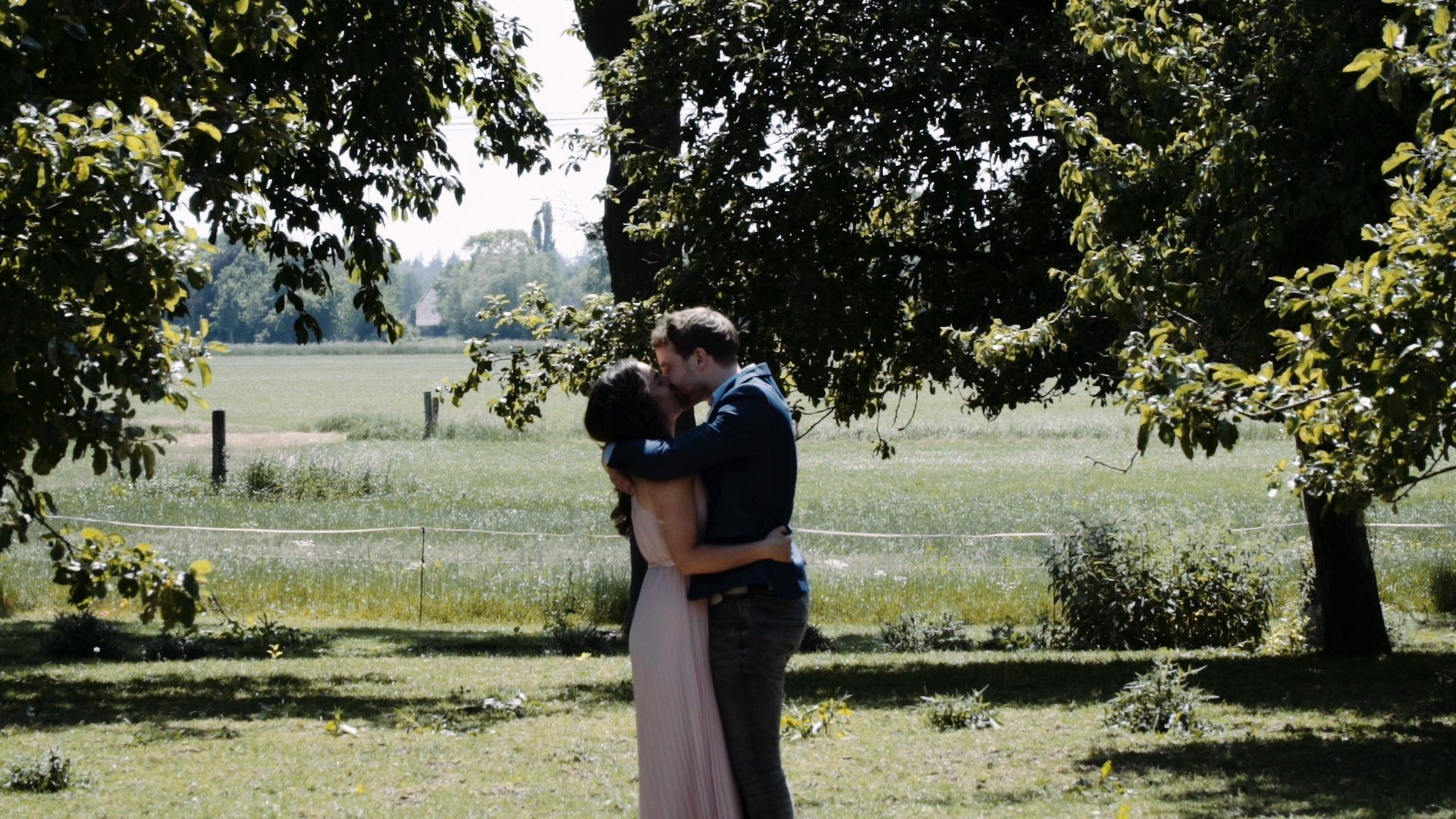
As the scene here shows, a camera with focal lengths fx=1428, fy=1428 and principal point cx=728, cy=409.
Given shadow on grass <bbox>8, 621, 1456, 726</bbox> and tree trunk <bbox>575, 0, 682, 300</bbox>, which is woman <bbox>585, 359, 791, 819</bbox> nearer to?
shadow on grass <bbox>8, 621, 1456, 726</bbox>

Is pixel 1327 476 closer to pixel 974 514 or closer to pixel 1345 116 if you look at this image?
pixel 1345 116

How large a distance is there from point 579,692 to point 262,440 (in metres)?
42.5

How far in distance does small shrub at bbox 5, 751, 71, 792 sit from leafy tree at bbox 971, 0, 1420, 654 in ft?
16.8

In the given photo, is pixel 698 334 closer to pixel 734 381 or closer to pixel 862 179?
pixel 734 381

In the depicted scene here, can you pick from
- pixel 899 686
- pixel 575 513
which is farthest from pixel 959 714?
pixel 575 513

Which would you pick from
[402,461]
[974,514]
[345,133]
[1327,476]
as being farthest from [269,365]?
[1327,476]

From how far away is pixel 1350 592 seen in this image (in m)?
11.5

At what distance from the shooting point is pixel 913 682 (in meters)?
10.7

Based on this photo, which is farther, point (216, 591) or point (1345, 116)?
point (216, 591)

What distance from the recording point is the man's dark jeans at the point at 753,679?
13.7ft

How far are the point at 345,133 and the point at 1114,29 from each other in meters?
6.55

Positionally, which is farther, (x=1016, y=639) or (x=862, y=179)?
(x=1016, y=639)

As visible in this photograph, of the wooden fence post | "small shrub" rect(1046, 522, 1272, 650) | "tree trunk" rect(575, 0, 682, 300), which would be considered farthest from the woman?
the wooden fence post

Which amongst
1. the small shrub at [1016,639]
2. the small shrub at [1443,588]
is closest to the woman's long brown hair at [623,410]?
the small shrub at [1016,639]
